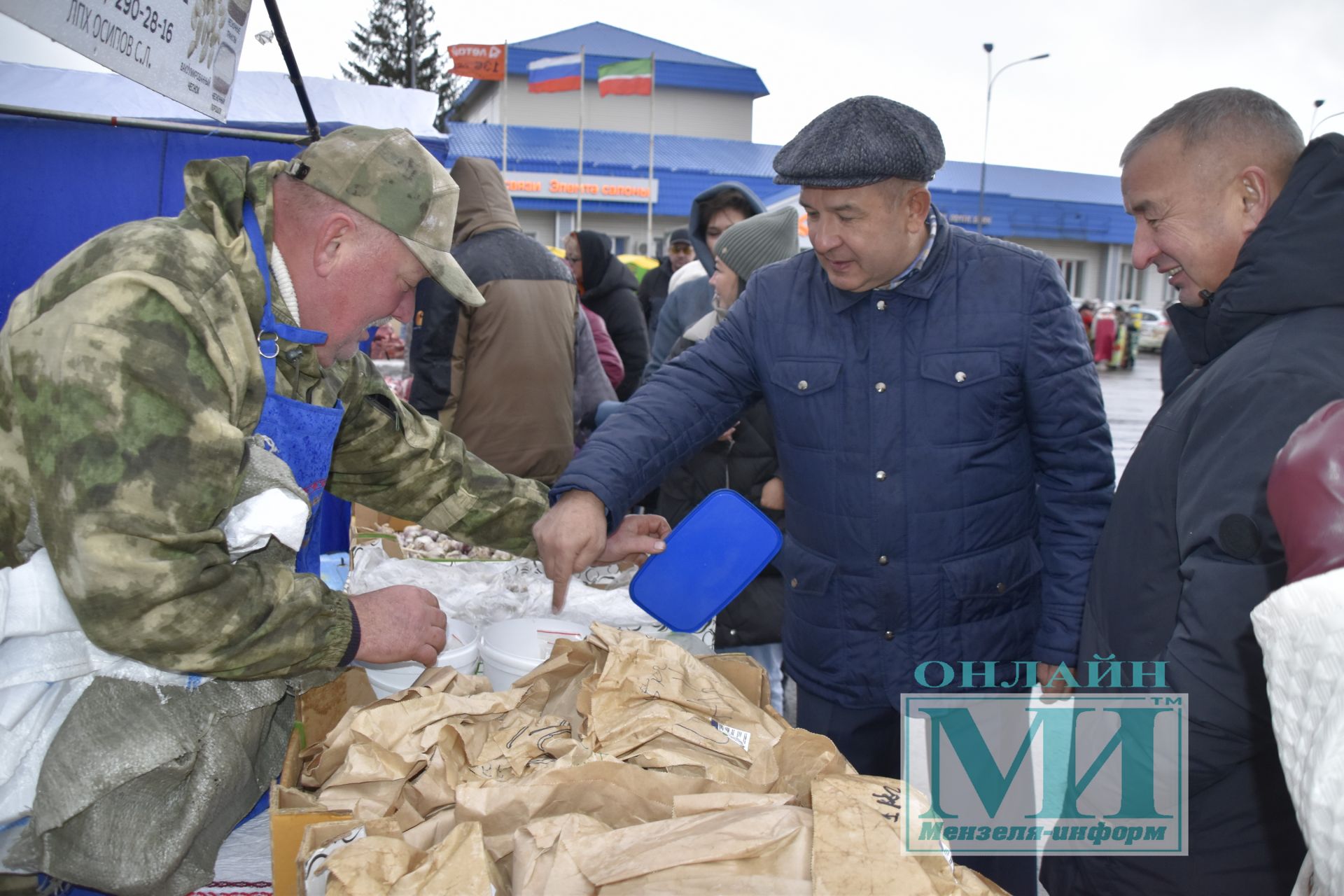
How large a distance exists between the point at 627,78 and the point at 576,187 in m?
5.25

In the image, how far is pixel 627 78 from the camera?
798 inches

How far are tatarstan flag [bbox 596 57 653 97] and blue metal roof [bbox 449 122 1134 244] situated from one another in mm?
4147

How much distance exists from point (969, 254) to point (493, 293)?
2.38m

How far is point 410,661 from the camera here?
72.1 inches

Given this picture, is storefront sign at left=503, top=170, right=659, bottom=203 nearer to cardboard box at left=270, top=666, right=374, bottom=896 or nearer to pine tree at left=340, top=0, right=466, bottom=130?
pine tree at left=340, top=0, right=466, bottom=130

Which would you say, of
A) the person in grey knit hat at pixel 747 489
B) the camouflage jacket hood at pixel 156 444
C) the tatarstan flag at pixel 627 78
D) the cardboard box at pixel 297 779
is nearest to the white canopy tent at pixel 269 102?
the person in grey knit hat at pixel 747 489

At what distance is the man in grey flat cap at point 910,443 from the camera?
81.4 inches

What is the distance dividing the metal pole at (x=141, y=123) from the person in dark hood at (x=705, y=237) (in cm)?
169

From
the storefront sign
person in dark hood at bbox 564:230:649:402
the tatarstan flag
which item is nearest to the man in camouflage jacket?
person in dark hood at bbox 564:230:649:402

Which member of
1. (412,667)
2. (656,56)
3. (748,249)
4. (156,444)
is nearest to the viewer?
(156,444)

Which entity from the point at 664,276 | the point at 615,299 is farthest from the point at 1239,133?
the point at 664,276

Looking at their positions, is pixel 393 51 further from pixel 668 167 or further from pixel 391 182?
pixel 391 182

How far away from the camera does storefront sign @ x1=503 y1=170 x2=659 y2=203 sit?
2484cm

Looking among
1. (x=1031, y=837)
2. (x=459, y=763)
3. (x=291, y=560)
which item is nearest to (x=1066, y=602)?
(x=1031, y=837)
